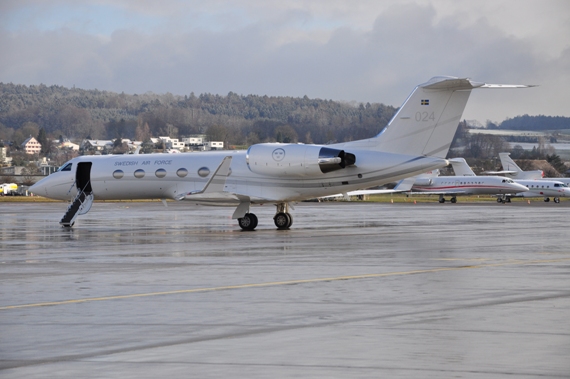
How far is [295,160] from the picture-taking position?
2927 cm

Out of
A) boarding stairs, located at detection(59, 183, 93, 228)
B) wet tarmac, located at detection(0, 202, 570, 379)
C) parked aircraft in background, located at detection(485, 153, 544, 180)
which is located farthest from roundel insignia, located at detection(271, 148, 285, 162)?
parked aircraft in background, located at detection(485, 153, 544, 180)

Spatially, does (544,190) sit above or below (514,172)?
below

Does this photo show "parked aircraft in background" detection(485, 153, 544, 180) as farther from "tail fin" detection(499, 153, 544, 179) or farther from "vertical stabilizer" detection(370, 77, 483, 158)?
"vertical stabilizer" detection(370, 77, 483, 158)

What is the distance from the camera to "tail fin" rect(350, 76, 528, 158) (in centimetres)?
2906

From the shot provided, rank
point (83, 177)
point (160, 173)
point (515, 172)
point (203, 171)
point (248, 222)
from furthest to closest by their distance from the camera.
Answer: point (515, 172), point (83, 177), point (160, 173), point (203, 171), point (248, 222)

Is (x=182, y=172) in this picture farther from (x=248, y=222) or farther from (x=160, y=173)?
(x=248, y=222)

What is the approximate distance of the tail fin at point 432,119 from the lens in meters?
29.1

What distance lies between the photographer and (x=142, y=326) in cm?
983

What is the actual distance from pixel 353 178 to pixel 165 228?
8661 mm

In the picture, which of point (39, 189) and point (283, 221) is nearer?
point (283, 221)

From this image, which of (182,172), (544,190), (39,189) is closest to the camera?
(182,172)

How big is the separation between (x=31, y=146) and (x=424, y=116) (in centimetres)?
12120

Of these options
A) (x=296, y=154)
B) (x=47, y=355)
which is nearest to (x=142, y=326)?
(x=47, y=355)

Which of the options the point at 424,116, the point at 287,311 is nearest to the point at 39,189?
the point at 424,116
